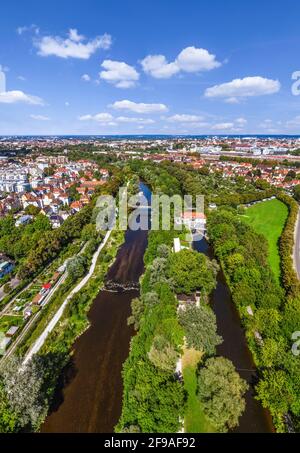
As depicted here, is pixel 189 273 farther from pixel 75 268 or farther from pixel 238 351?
pixel 75 268

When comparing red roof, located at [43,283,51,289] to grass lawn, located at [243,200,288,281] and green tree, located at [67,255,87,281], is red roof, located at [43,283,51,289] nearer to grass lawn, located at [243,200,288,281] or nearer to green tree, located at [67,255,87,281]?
green tree, located at [67,255,87,281]

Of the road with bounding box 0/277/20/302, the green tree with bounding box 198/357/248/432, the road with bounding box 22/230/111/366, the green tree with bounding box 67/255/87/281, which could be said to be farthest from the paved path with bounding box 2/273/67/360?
the green tree with bounding box 198/357/248/432

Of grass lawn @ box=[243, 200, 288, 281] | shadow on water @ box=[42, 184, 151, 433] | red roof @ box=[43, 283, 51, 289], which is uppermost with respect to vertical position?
grass lawn @ box=[243, 200, 288, 281]

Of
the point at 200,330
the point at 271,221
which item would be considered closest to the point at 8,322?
the point at 200,330

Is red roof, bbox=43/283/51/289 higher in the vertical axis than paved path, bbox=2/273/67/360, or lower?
higher
